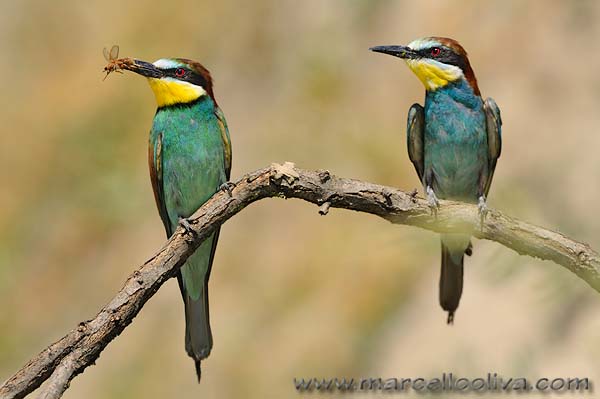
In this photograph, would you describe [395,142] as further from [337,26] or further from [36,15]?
[36,15]

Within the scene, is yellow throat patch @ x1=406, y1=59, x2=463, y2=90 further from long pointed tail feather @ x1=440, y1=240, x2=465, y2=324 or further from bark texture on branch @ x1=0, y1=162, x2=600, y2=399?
bark texture on branch @ x1=0, y1=162, x2=600, y2=399

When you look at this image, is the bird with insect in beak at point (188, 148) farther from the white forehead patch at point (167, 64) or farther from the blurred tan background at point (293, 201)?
the blurred tan background at point (293, 201)

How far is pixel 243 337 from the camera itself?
220 inches

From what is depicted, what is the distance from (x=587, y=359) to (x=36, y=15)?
5509mm

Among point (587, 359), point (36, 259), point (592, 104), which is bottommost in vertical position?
point (587, 359)

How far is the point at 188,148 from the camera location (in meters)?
3.35

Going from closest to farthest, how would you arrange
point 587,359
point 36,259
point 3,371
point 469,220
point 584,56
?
point 469,220, point 587,359, point 584,56, point 3,371, point 36,259

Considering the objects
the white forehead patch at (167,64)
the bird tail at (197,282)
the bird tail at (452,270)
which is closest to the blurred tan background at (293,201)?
the bird tail at (452,270)

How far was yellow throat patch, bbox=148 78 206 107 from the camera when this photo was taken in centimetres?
335

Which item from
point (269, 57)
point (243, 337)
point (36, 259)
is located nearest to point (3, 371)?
point (36, 259)

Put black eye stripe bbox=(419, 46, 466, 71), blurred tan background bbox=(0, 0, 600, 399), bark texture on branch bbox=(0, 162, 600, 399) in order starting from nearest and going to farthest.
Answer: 1. bark texture on branch bbox=(0, 162, 600, 399)
2. black eye stripe bbox=(419, 46, 466, 71)
3. blurred tan background bbox=(0, 0, 600, 399)

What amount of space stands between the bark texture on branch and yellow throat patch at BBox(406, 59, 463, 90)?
810mm

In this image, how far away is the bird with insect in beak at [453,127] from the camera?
340 cm

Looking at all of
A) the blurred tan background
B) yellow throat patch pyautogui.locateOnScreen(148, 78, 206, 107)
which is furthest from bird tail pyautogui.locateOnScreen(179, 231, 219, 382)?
the blurred tan background
